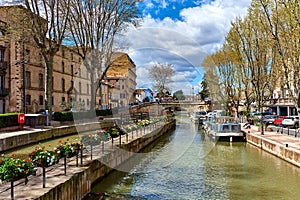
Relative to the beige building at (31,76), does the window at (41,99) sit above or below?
below

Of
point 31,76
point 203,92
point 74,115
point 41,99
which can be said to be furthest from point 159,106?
point 74,115

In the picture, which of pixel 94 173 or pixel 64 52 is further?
pixel 64 52

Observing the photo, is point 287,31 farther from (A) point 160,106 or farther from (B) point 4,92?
(A) point 160,106

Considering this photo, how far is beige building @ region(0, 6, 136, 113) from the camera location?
3329cm

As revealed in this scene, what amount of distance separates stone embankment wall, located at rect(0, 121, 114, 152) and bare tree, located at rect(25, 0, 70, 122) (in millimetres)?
2860

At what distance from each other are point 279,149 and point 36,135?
52.2 feet

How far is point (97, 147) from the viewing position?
48.7ft

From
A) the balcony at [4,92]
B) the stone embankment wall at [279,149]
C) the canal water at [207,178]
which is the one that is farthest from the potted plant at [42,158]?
the balcony at [4,92]

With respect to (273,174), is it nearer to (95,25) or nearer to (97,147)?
(97,147)

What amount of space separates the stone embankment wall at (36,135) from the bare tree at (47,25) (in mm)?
2860

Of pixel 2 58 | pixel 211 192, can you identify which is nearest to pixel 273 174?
pixel 211 192

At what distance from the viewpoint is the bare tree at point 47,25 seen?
81.4 ft

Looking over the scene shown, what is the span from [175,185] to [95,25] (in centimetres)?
2174

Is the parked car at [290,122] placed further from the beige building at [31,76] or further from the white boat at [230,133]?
the beige building at [31,76]
